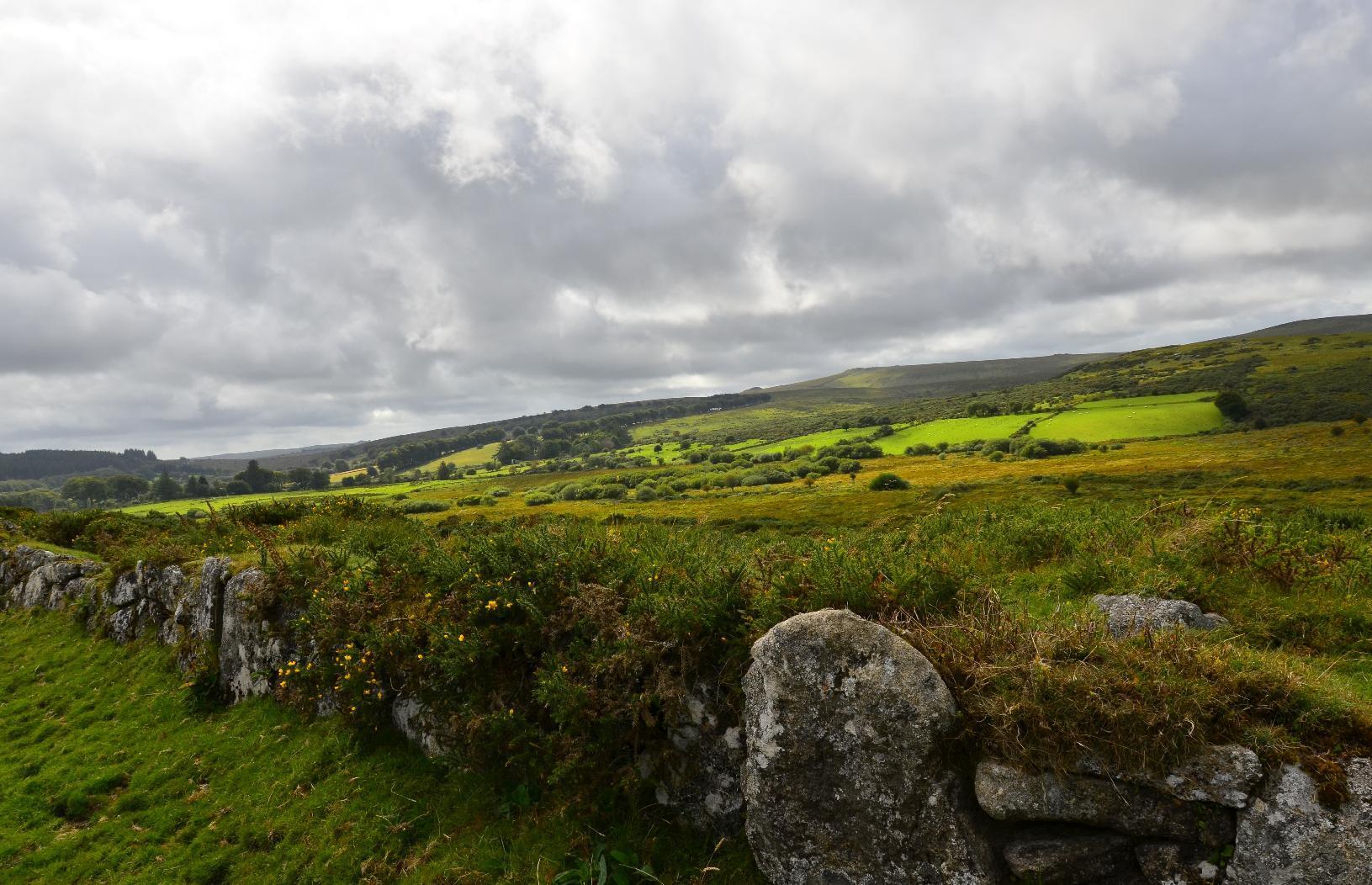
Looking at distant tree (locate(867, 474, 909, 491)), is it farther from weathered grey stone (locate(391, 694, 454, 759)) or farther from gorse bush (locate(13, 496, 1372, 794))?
weathered grey stone (locate(391, 694, 454, 759))

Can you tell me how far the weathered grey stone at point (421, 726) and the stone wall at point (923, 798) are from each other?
10.9 ft

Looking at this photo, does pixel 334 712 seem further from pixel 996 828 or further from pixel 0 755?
pixel 996 828

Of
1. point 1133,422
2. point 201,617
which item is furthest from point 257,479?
point 1133,422

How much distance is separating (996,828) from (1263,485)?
5573cm

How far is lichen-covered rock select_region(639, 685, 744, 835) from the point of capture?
240 inches

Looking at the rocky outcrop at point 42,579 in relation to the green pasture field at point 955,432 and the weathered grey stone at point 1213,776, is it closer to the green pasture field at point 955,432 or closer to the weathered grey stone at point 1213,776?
the weathered grey stone at point 1213,776

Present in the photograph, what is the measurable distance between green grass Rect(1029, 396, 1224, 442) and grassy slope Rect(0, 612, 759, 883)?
360 ft

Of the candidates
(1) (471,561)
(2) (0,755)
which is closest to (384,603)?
(1) (471,561)

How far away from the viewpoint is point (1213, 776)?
4.23m

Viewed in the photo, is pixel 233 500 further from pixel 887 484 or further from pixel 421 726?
pixel 421 726

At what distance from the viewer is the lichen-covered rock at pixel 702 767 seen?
20.0 feet

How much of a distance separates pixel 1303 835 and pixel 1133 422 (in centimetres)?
12278

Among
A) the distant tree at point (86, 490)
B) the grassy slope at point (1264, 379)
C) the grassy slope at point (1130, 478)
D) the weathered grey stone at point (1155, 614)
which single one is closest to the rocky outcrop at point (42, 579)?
the grassy slope at point (1130, 478)

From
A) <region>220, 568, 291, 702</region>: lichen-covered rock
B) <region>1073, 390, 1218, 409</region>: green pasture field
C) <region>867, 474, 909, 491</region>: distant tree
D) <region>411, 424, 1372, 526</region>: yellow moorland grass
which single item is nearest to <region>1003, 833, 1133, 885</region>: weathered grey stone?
<region>220, 568, 291, 702</region>: lichen-covered rock
